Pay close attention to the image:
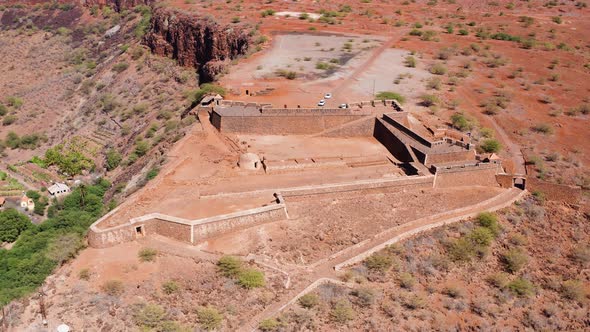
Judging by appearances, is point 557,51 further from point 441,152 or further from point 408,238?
point 408,238

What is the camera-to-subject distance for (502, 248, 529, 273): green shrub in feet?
71.6

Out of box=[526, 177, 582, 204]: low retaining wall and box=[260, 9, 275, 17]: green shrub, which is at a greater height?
box=[260, 9, 275, 17]: green shrub

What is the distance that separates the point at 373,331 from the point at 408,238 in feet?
19.5

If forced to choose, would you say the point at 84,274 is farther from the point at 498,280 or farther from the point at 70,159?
the point at 70,159

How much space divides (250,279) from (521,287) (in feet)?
33.4

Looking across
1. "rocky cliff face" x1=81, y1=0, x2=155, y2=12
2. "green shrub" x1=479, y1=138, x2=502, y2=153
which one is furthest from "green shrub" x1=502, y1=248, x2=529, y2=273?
"rocky cliff face" x1=81, y1=0, x2=155, y2=12

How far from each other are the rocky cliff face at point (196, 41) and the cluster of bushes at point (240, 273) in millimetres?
27961

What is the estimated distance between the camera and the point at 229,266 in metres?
19.7

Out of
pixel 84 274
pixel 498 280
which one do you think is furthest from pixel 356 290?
pixel 84 274

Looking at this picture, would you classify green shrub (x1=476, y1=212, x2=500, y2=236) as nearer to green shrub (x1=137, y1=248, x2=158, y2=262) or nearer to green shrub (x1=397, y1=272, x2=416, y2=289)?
green shrub (x1=397, y1=272, x2=416, y2=289)

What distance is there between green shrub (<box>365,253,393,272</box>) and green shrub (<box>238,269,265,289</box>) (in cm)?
429

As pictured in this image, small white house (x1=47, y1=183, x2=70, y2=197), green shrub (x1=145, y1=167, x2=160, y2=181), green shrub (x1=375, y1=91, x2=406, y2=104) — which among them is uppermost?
green shrub (x1=375, y1=91, x2=406, y2=104)

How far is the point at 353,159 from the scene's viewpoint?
95.4 feet

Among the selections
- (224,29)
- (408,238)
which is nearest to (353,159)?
(408,238)
